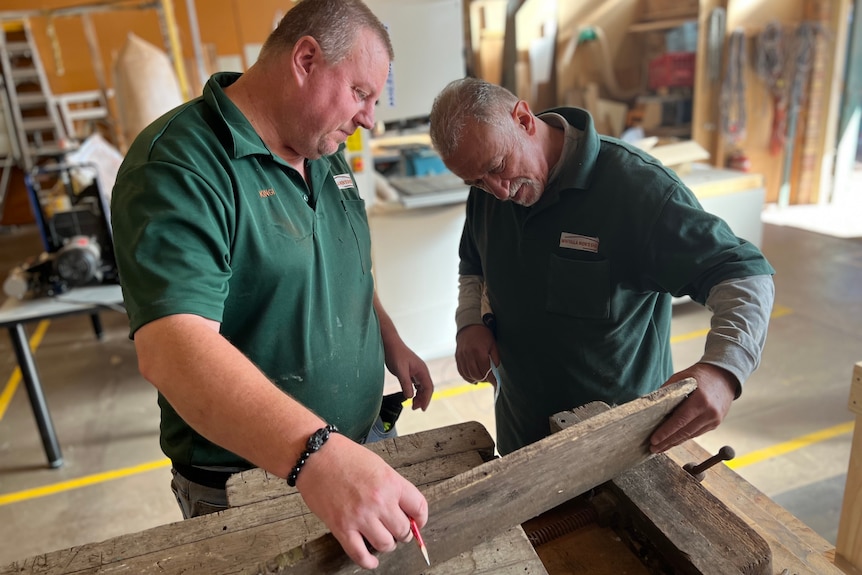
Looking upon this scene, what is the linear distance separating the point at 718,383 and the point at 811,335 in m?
3.43

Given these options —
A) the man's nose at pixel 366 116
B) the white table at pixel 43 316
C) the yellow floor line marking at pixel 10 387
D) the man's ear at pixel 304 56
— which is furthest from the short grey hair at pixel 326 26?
the yellow floor line marking at pixel 10 387

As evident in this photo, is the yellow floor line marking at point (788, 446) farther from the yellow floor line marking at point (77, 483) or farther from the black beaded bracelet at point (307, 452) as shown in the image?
the yellow floor line marking at point (77, 483)

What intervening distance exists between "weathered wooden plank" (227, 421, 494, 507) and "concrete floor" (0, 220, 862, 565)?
1.91m

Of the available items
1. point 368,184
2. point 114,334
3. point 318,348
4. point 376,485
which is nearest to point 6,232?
point 114,334

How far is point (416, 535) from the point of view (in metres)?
0.76

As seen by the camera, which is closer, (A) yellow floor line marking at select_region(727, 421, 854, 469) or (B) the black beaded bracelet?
(B) the black beaded bracelet

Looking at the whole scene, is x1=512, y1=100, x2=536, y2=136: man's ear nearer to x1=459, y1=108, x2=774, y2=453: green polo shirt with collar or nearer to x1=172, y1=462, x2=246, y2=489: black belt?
x1=459, y1=108, x2=774, y2=453: green polo shirt with collar

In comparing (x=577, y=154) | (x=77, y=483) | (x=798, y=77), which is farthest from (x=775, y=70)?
(x=77, y=483)

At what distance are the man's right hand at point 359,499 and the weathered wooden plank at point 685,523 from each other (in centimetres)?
41

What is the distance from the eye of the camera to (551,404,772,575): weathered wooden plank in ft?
2.86

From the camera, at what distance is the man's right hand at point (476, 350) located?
1611 mm

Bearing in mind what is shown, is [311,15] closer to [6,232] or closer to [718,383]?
[718,383]

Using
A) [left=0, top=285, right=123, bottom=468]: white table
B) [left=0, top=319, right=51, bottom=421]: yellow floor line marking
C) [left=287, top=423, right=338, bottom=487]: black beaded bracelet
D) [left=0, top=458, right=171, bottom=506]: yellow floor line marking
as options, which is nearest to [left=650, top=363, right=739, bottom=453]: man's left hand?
[left=287, top=423, right=338, bottom=487]: black beaded bracelet

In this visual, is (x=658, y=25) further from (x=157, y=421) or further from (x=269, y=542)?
(x=269, y=542)
